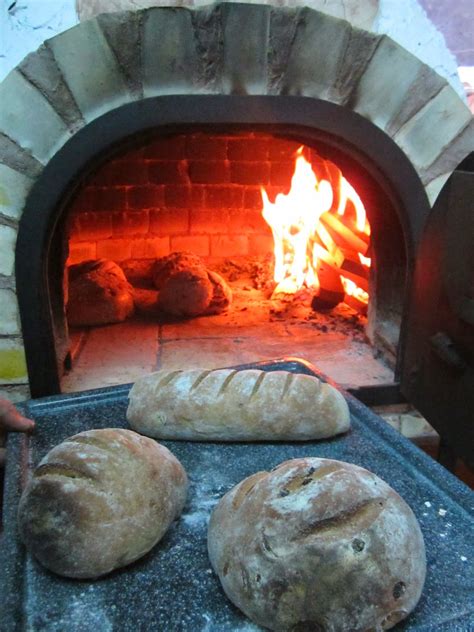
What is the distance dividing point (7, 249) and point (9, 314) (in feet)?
0.73

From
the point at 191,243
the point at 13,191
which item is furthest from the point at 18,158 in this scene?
the point at 191,243

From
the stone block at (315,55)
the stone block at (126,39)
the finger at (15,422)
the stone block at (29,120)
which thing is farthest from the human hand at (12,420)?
the stone block at (315,55)

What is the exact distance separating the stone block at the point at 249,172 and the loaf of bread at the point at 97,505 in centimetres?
260

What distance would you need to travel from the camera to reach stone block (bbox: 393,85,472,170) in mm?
1958

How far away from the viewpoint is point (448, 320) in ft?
5.02

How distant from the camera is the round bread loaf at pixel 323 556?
809 mm

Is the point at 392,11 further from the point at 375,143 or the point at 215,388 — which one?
the point at 215,388

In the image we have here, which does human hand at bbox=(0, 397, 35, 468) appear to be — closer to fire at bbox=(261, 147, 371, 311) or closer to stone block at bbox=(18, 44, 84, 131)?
stone block at bbox=(18, 44, 84, 131)

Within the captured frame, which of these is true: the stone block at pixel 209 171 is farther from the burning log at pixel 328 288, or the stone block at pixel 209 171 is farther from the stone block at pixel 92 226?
the burning log at pixel 328 288

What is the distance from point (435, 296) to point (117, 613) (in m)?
1.16

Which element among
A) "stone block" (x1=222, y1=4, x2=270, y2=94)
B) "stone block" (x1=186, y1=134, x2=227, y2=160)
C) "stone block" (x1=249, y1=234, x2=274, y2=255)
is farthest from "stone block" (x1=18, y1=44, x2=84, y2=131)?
"stone block" (x1=249, y1=234, x2=274, y2=255)

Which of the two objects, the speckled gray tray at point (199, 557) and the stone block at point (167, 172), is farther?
the stone block at point (167, 172)

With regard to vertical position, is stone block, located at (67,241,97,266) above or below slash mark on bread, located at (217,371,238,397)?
above

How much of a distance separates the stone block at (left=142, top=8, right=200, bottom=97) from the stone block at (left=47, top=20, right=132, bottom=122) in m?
0.10
